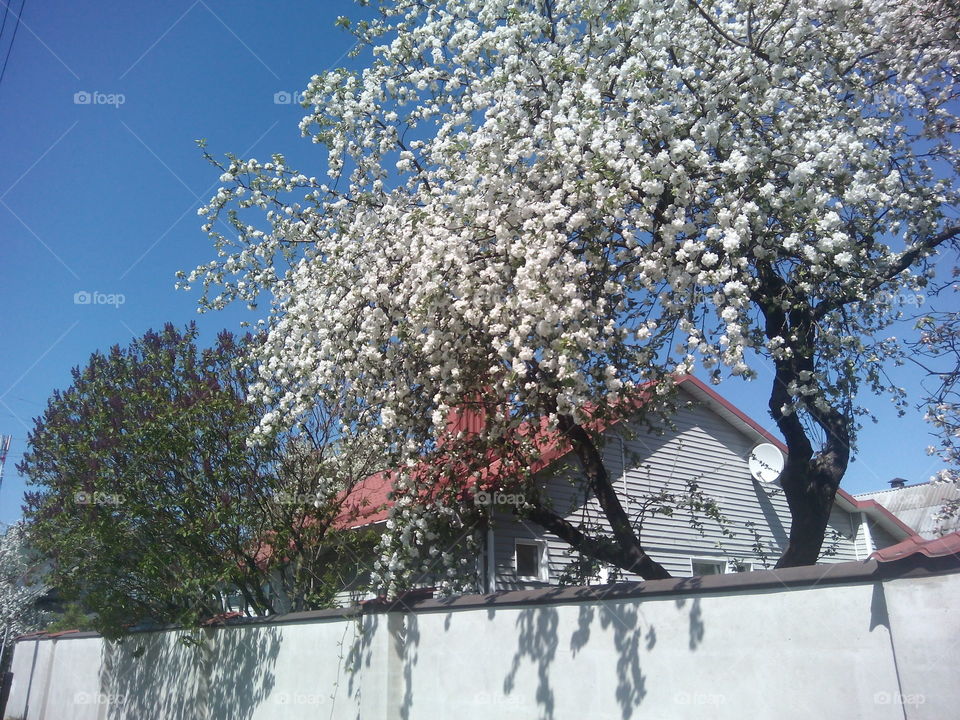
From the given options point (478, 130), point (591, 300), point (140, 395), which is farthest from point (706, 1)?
point (140, 395)

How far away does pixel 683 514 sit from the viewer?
12.6 metres

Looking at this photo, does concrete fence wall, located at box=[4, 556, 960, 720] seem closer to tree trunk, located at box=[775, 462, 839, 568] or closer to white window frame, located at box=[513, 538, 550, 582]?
tree trunk, located at box=[775, 462, 839, 568]

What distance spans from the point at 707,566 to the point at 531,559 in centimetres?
367

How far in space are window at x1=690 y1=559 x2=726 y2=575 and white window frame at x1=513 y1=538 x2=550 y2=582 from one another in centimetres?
303

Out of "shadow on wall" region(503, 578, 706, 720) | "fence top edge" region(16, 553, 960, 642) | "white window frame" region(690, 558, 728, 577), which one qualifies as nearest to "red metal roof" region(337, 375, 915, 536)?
"fence top edge" region(16, 553, 960, 642)

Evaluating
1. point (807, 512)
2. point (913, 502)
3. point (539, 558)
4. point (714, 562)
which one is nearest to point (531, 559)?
point (539, 558)

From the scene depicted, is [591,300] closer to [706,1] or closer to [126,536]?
[706,1]

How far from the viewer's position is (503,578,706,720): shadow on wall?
5.49 metres

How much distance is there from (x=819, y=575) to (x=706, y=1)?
5680mm

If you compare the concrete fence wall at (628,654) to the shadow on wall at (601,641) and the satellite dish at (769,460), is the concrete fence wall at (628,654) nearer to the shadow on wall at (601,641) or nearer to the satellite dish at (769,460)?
the shadow on wall at (601,641)

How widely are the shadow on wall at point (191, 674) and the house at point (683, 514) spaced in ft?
7.03

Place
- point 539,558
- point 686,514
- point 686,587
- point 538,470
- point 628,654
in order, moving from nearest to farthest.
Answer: point 686,587
point 628,654
point 538,470
point 539,558
point 686,514

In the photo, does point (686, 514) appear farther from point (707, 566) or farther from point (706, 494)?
point (707, 566)

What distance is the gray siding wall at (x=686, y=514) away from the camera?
10.9 metres
